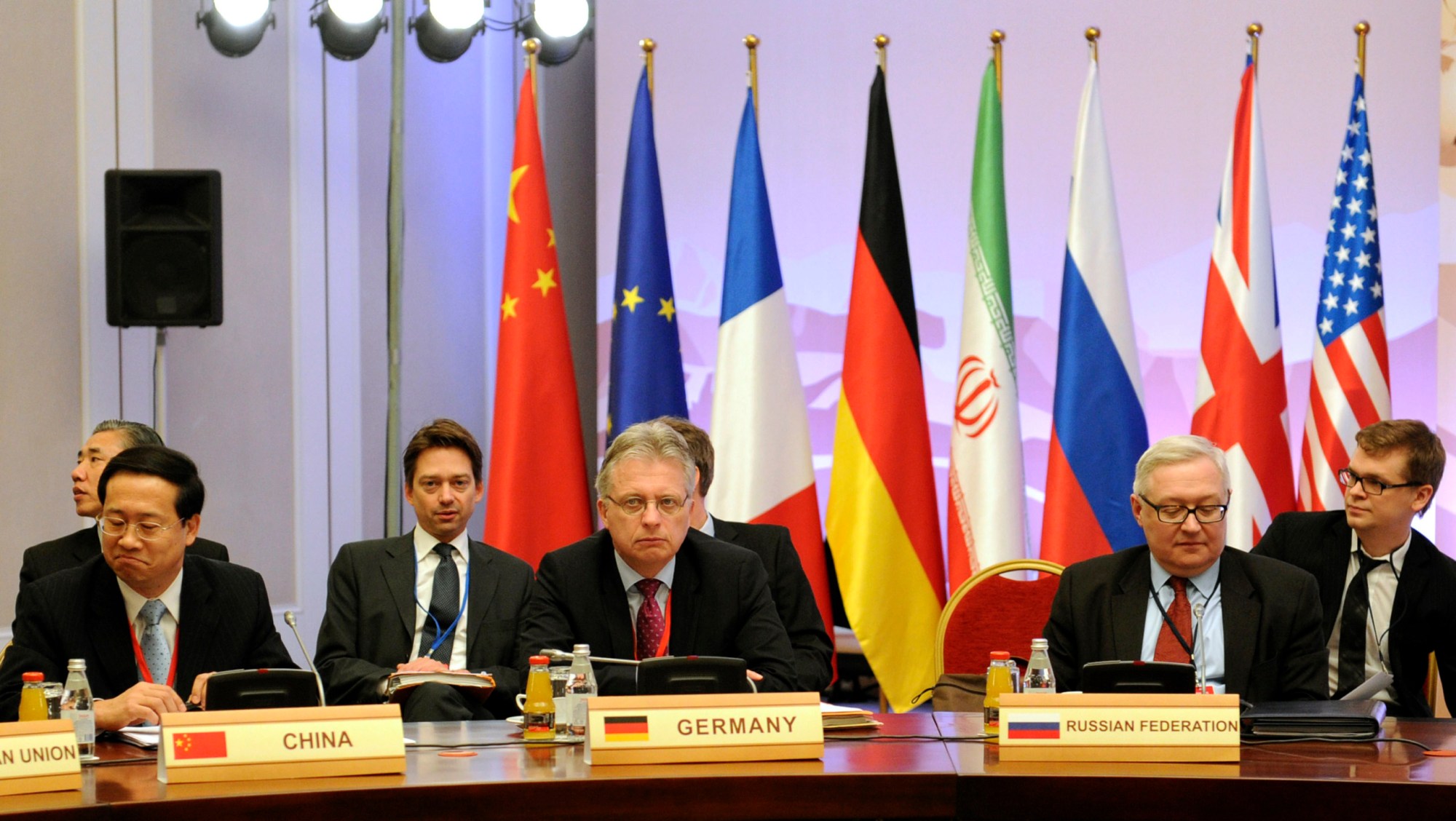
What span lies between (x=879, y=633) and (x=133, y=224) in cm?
274

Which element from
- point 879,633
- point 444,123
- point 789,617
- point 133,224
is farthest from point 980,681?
point 444,123

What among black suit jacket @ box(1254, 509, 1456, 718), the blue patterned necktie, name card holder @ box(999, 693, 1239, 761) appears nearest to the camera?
name card holder @ box(999, 693, 1239, 761)

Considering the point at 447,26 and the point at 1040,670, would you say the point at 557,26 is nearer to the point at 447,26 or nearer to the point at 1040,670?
the point at 447,26

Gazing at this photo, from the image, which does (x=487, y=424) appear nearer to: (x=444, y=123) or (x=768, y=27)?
(x=444, y=123)

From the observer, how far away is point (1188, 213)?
18.6 ft

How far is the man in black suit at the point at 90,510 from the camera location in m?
3.72

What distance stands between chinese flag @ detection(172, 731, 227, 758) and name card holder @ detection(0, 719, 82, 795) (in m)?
0.14

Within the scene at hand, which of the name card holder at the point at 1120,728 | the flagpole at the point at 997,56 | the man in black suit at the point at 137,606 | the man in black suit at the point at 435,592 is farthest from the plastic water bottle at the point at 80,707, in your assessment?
the flagpole at the point at 997,56

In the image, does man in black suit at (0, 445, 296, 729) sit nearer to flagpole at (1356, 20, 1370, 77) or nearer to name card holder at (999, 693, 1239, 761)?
name card holder at (999, 693, 1239, 761)

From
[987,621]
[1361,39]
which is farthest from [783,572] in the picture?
[1361,39]

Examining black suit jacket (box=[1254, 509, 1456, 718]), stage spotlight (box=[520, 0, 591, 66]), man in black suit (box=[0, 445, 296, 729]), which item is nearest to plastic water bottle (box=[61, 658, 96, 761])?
man in black suit (box=[0, 445, 296, 729])

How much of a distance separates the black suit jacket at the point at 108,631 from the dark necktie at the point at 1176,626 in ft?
5.94

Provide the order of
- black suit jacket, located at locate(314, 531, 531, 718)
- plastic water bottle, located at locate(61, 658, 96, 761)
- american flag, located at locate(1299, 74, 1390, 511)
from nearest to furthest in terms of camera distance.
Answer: plastic water bottle, located at locate(61, 658, 96, 761) < black suit jacket, located at locate(314, 531, 531, 718) < american flag, located at locate(1299, 74, 1390, 511)

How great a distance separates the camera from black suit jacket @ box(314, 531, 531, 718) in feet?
11.6
